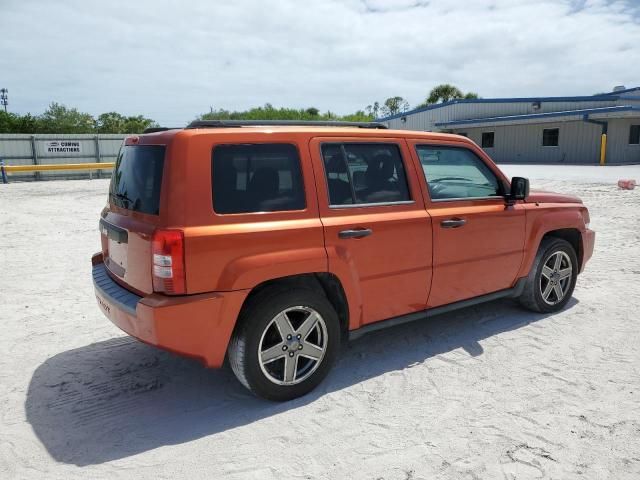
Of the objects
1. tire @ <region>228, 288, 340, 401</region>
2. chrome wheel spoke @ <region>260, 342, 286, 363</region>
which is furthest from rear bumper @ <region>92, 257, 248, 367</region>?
chrome wheel spoke @ <region>260, 342, 286, 363</region>

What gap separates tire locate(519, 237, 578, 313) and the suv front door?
0.35 metres

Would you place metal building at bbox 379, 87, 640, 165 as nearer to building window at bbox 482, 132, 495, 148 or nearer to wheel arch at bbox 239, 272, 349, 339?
building window at bbox 482, 132, 495, 148

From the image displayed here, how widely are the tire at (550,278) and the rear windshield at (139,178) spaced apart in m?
3.53

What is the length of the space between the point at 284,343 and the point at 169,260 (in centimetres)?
96

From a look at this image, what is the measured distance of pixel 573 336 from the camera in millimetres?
4398

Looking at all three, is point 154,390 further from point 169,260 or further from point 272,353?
point 169,260

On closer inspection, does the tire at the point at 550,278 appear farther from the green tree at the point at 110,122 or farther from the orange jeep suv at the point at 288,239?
the green tree at the point at 110,122

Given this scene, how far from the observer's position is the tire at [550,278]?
4.82 meters

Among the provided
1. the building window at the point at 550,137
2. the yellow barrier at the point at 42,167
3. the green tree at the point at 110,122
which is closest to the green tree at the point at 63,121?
the green tree at the point at 110,122

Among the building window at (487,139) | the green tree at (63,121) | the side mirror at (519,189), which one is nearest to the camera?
the side mirror at (519,189)

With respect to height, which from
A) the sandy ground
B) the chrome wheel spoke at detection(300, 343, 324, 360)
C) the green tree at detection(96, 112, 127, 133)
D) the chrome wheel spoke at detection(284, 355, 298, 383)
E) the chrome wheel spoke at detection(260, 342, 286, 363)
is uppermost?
the green tree at detection(96, 112, 127, 133)

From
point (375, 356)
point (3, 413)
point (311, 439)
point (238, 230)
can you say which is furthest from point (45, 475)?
point (375, 356)

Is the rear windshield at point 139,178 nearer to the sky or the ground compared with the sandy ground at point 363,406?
nearer to the sky

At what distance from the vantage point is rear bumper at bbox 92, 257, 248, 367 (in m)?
2.90
